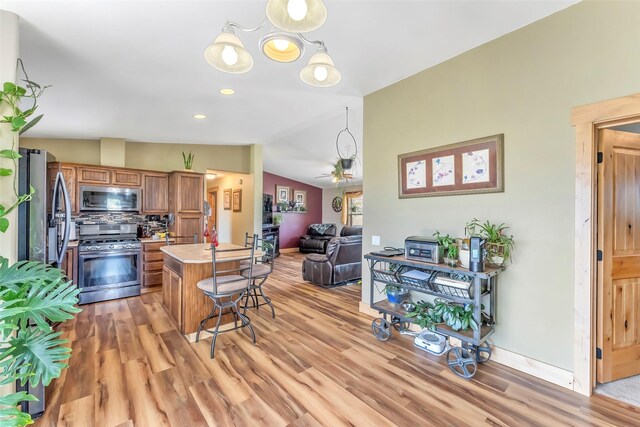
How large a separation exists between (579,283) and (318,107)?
10.9 feet

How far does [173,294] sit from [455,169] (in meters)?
3.31

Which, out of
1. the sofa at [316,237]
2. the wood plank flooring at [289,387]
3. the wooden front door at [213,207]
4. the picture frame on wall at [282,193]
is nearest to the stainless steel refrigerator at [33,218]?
the wood plank flooring at [289,387]

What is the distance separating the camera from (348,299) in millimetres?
4188

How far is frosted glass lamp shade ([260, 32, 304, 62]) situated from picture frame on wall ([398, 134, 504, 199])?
176 cm

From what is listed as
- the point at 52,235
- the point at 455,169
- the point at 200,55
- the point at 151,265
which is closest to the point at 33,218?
the point at 52,235

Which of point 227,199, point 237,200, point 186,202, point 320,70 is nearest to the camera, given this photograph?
point 320,70

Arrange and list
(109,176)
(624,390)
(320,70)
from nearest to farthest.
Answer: (320,70) < (624,390) < (109,176)

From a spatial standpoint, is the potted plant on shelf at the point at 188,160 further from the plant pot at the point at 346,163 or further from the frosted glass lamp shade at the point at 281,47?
the frosted glass lamp shade at the point at 281,47

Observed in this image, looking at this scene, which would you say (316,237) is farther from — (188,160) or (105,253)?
(105,253)

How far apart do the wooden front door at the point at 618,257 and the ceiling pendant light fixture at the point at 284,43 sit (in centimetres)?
207

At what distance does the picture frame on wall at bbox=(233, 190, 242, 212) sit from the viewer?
6523 mm

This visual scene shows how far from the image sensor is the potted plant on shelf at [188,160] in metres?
5.37

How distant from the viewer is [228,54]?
1.73 metres

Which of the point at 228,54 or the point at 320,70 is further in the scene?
the point at 320,70
